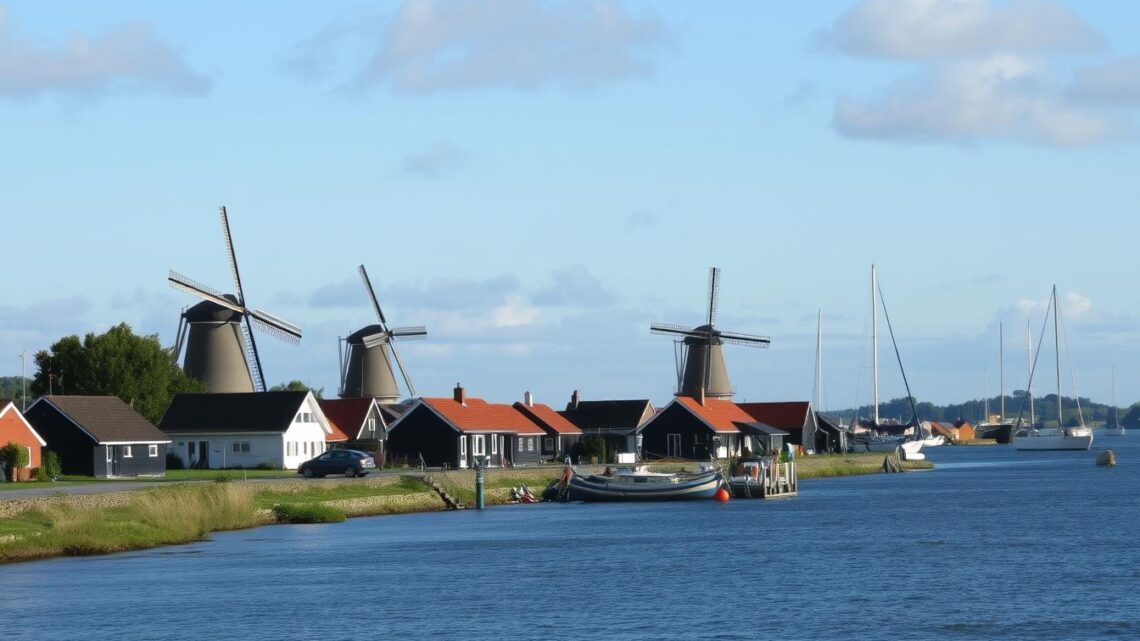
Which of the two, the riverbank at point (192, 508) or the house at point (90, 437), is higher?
the house at point (90, 437)

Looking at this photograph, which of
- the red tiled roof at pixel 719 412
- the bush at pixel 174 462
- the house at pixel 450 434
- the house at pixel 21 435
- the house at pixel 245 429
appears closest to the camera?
the house at pixel 21 435

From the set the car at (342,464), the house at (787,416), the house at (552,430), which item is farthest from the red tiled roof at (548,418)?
the car at (342,464)

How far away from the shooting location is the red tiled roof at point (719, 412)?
117812mm

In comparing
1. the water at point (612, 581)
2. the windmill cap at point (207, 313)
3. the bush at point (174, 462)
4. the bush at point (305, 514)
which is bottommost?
the water at point (612, 581)

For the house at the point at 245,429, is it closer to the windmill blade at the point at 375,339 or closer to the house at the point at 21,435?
the house at the point at 21,435

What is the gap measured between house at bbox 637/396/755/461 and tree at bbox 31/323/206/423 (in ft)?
103

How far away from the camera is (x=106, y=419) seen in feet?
277

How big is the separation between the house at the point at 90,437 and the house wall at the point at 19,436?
149 inches

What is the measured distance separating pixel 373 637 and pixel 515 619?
161 inches

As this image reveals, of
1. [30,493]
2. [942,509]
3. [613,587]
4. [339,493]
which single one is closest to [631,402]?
[942,509]

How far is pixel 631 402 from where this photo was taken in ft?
400

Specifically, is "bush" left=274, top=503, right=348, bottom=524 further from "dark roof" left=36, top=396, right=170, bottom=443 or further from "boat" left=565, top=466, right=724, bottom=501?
"boat" left=565, top=466, right=724, bottom=501

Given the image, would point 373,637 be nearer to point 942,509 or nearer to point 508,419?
point 942,509

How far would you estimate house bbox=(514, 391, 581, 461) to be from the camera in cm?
11356
